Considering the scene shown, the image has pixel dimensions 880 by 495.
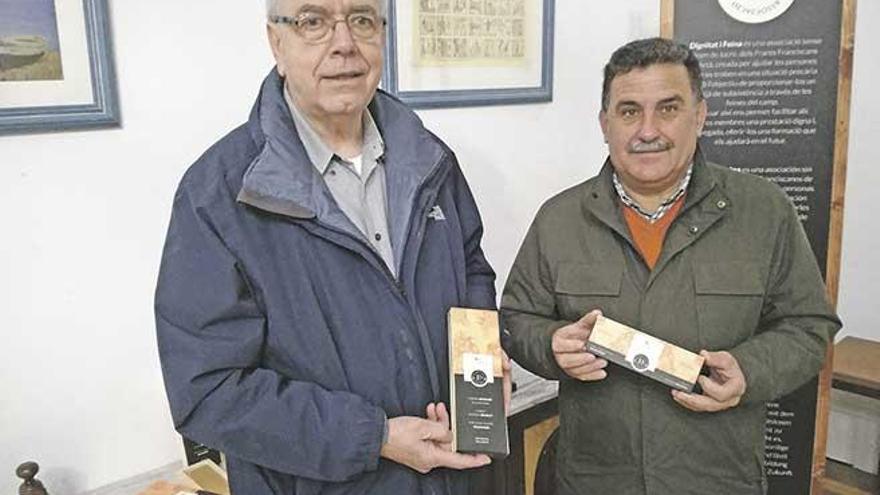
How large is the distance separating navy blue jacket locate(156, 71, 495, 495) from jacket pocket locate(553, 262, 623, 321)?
404mm

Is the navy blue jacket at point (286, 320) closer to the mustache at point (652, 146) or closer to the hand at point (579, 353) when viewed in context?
the hand at point (579, 353)

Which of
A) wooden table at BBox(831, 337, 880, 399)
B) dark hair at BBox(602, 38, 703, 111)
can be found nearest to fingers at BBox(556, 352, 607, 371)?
dark hair at BBox(602, 38, 703, 111)

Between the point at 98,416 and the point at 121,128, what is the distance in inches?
23.2

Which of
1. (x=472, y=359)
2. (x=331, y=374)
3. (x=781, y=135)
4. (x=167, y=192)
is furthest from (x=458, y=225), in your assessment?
(x=781, y=135)

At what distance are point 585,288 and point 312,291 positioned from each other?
0.62m

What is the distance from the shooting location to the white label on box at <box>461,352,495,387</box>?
3.87ft

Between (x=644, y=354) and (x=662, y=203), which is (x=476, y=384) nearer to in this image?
(x=644, y=354)

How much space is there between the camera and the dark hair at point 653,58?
143 cm

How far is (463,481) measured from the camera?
1.29 meters

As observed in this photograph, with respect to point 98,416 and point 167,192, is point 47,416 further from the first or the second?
point 167,192

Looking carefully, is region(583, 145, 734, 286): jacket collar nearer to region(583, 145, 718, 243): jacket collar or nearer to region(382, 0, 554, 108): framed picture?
region(583, 145, 718, 243): jacket collar

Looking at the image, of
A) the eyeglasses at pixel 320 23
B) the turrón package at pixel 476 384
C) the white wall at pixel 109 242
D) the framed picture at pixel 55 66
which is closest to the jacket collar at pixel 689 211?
the turrón package at pixel 476 384

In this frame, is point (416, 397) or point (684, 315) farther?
point (684, 315)

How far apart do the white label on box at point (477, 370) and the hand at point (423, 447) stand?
83 millimetres
